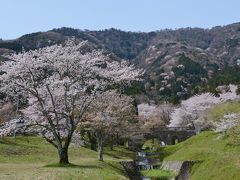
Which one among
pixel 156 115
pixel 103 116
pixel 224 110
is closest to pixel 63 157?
pixel 103 116

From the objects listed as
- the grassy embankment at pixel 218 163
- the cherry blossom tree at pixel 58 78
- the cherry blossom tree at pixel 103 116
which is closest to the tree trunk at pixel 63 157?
the cherry blossom tree at pixel 58 78

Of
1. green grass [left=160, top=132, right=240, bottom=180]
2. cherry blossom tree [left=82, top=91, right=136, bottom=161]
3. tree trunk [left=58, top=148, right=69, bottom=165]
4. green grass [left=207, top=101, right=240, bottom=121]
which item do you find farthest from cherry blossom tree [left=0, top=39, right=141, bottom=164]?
green grass [left=207, top=101, right=240, bottom=121]

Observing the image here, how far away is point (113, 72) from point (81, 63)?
4.08 meters

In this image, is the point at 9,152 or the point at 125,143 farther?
the point at 125,143

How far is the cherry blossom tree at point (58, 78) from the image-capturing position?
4394cm

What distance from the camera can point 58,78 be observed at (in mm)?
46188

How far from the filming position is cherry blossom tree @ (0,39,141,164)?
4394 cm

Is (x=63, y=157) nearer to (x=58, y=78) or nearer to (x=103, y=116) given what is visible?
(x=58, y=78)

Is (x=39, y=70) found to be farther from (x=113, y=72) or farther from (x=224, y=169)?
(x=224, y=169)

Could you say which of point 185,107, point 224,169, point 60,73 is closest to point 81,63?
point 60,73

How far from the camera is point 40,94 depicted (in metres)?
47.7

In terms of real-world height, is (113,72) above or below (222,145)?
above

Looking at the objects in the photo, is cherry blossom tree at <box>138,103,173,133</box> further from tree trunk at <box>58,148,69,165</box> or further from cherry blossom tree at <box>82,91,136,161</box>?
tree trunk at <box>58,148,69,165</box>

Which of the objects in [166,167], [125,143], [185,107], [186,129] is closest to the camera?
[166,167]
